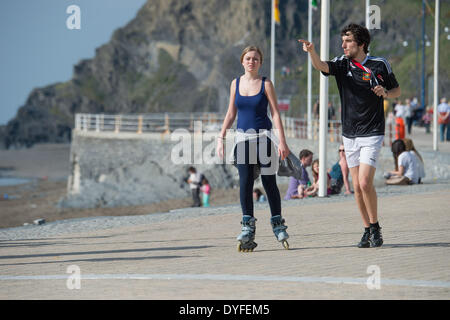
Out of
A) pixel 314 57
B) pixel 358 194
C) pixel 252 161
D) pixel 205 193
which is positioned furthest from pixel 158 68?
pixel 314 57

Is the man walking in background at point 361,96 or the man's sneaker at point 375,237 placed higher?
the man walking in background at point 361,96

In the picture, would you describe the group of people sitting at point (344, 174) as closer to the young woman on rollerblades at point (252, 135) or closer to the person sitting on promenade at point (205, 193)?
the young woman on rollerblades at point (252, 135)

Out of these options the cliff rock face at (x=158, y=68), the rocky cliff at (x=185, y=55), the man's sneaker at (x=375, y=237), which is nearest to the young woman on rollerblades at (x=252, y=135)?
the man's sneaker at (x=375, y=237)

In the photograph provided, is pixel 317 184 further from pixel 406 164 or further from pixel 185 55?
pixel 185 55

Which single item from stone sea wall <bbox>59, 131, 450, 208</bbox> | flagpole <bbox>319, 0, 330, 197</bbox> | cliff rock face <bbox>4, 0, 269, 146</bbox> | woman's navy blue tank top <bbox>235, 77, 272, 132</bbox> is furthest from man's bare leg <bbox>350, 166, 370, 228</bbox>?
cliff rock face <bbox>4, 0, 269, 146</bbox>

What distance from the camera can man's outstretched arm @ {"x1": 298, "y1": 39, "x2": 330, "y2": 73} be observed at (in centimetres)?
715

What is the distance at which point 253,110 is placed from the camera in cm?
758

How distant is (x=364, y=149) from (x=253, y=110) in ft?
3.50

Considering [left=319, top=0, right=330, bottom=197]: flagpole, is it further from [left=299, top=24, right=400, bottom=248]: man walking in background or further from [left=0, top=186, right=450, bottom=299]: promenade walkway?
[left=299, top=24, right=400, bottom=248]: man walking in background

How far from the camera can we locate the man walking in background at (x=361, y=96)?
7406 mm

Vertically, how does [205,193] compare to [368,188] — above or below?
below

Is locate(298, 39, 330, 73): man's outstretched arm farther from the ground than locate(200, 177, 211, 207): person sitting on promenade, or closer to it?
farther from the ground

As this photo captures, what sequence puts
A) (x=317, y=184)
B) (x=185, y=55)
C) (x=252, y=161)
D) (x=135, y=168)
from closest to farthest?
(x=252, y=161) < (x=317, y=184) < (x=135, y=168) < (x=185, y=55)
